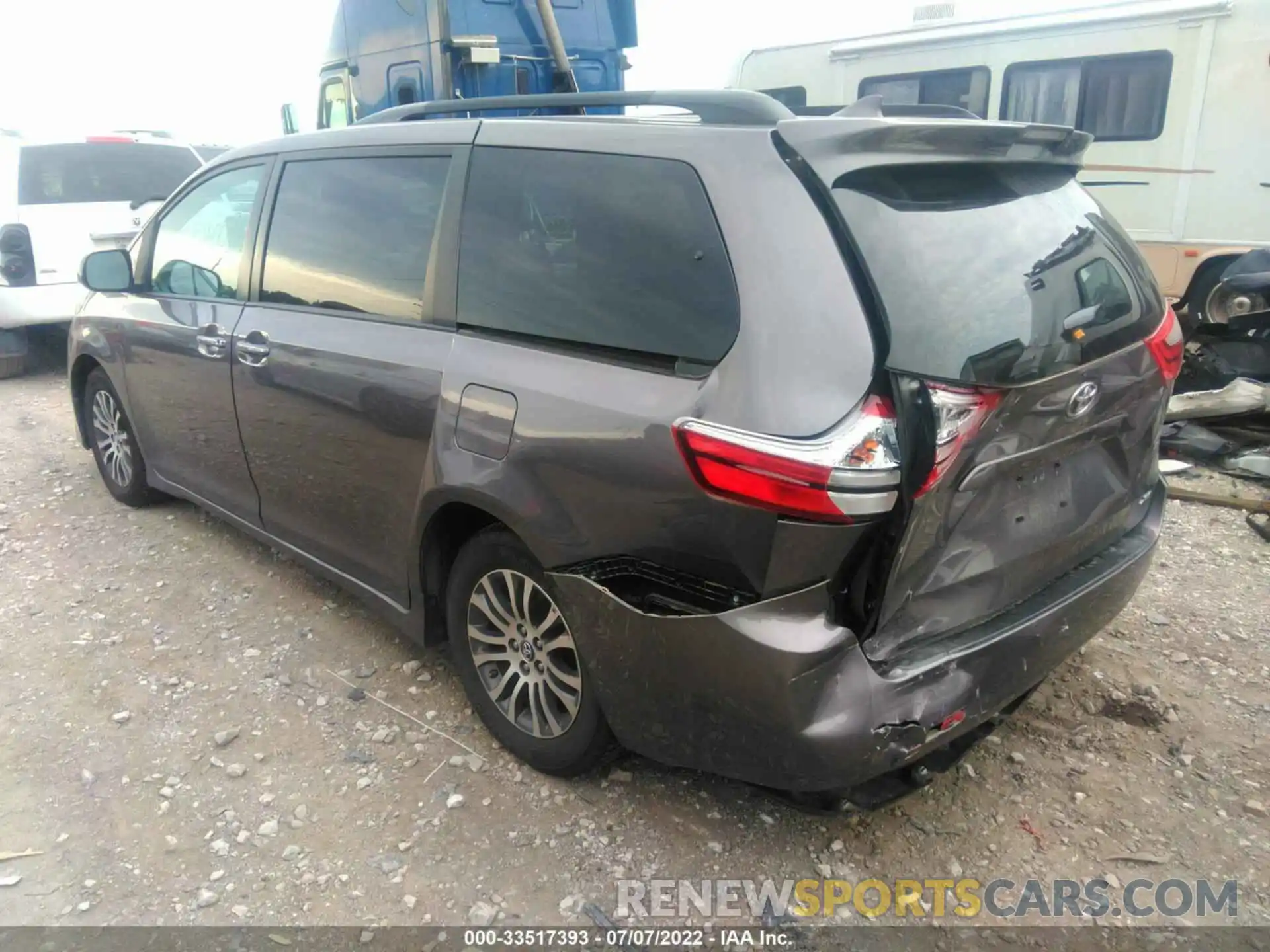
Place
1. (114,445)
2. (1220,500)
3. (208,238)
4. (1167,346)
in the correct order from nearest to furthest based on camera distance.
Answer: (1167,346)
(208,238)
(1220,500)
(114,445)

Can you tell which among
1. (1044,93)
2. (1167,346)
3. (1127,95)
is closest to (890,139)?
(1167,346)

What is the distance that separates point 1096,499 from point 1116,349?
0.41m

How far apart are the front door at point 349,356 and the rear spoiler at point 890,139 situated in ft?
3.70

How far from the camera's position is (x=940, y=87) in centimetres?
818

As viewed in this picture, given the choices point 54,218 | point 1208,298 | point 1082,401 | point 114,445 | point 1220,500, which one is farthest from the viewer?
point 54,218

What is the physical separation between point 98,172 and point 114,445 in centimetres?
448

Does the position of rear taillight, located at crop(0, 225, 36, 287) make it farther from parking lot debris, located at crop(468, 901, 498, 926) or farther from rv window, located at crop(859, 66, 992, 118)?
parking lot debris, located at crop(468, 901, 498, 926)

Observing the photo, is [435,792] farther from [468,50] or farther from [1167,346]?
[468,50]

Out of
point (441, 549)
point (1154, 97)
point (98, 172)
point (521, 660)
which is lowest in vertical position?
point (521, 660)

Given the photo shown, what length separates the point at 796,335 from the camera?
6.73 feet

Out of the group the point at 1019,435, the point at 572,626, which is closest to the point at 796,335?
the point at 1019,435

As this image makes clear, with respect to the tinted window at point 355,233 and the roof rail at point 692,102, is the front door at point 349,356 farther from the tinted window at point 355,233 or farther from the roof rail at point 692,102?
the roof rail at point 692,102

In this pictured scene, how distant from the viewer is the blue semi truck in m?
7.30

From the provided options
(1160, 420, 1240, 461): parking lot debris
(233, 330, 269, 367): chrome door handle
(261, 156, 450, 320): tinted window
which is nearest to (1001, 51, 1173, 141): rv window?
(1160, 420, 1240, 461): parking lot debris
